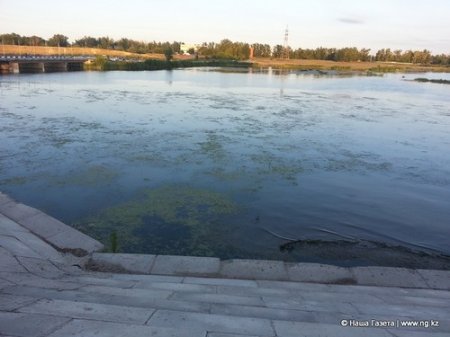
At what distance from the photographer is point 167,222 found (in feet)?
22.5

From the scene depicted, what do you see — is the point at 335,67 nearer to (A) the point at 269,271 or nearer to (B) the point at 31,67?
(B) the point at 31,67

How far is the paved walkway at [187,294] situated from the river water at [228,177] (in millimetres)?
671

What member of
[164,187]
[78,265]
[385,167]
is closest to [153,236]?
[78,265]

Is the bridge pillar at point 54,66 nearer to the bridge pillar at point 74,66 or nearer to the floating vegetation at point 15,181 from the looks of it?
the bridge pillar at point 74,66

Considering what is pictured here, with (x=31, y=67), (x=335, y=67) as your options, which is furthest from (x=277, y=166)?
(x=335, y=67)

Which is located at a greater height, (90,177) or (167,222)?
(90,177)

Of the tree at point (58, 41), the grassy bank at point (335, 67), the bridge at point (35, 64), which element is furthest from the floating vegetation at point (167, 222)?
the tree at point (58, 41)

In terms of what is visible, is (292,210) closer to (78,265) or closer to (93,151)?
(78,265)

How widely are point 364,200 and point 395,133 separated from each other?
806 cm

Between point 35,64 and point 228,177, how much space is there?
46503mm

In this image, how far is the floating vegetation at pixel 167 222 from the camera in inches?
239

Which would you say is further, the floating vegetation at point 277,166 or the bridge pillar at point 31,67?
the bridge pillar at point 31,67

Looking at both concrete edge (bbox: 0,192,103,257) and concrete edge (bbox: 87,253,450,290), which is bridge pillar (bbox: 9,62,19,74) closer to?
concrete edge (bbox: 0,192,103,257)

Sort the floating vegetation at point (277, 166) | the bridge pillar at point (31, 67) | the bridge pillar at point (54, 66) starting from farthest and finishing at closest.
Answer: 1. the bridge pillar at point (54, 66)
2. the bridge pillar at point (31, 67)
3. the floating vegetation at point (277, 166)
